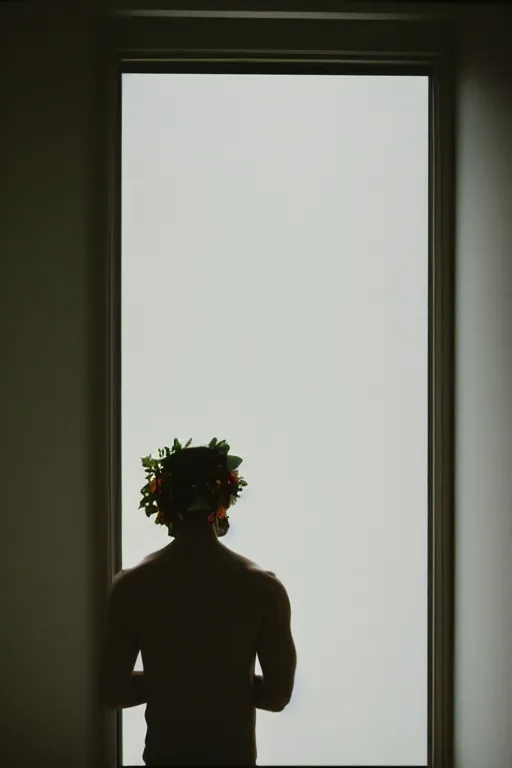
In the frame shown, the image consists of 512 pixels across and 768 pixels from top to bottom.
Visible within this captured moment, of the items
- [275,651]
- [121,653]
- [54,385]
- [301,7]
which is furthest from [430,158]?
[121,653]

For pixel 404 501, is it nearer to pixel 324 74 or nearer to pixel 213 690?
pixel 213 690

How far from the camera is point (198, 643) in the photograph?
4.92 feet

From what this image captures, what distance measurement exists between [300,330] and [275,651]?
97 cm

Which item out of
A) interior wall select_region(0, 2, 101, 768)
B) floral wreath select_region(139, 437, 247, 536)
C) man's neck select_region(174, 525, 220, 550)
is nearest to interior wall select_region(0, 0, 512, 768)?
interior wall select_region(0, 2, 101, 768)

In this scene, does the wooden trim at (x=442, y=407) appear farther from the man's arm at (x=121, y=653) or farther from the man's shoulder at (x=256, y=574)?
the man's arm at (x=121, y=653)

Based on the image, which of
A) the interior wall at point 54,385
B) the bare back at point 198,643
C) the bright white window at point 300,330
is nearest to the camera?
the bare back at point 198,643

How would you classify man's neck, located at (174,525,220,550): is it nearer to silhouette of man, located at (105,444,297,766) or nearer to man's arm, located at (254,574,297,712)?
silhouette of man, located at (105,444,297,766)

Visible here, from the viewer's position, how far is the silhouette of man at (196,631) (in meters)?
1.50

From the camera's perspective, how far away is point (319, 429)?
220cm

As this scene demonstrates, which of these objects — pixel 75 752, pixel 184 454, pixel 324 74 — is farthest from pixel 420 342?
pixel 75 752

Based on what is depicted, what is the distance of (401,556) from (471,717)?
1.52 ft

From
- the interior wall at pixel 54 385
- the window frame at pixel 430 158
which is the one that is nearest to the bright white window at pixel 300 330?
the window frame at pixel 430 158

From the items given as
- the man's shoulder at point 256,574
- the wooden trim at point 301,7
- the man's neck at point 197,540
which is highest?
the wooden trim at point 301,7

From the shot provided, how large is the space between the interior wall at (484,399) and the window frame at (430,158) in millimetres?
37
